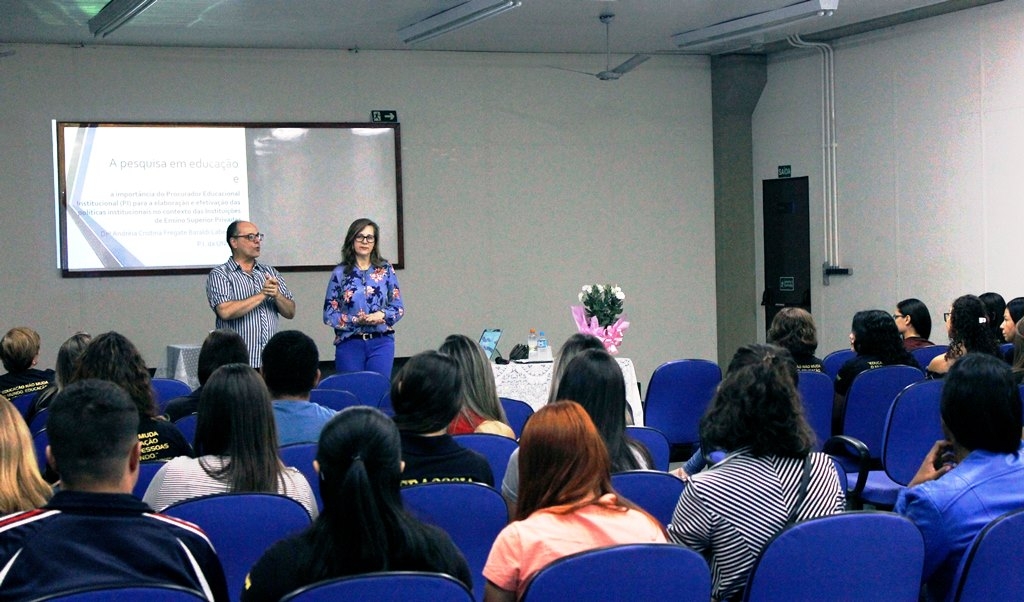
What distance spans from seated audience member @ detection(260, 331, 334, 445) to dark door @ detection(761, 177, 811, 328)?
7417mm

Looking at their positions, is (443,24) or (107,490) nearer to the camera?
(107,490)

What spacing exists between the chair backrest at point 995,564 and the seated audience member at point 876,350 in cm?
289

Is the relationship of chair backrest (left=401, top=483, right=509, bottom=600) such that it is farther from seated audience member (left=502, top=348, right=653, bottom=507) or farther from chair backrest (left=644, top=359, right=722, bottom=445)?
chair backrest (left=644, top=359, right=722, bottom=445)

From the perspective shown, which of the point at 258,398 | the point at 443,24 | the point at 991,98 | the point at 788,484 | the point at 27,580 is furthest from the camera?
the point at 991,98

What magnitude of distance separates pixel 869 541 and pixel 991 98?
282 inches

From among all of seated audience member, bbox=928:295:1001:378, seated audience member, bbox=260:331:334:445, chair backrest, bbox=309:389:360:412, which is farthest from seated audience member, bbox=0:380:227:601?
seated audience member, bbox=928:295:1001:378

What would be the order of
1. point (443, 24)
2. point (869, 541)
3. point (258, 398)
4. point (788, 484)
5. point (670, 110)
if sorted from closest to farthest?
point (869, 541), point (788, 484), point (258, 398), point (443, 24), point (670, 110)

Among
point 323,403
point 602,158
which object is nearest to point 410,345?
point 602,158

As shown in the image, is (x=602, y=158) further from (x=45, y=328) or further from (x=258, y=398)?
(x=258, y=398)

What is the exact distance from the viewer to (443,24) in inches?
316

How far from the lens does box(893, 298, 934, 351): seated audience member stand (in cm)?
614

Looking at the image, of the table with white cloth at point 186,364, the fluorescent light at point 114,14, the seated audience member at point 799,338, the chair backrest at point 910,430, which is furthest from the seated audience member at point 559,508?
the table with white cloth at point 186,364

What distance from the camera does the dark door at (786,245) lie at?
34.2 ft

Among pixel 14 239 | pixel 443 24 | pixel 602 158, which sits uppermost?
pixel 443 24
